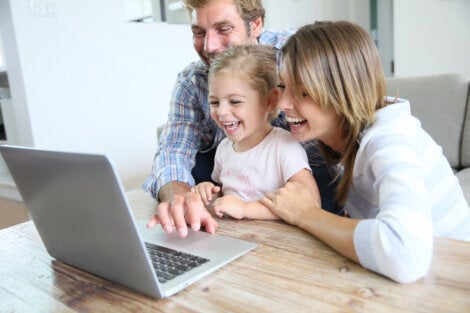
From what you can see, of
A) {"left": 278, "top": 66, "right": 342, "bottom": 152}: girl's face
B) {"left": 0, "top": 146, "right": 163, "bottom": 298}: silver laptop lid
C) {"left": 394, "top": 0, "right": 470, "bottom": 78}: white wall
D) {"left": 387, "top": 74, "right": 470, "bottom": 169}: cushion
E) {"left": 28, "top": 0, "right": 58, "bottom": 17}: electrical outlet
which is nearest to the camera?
{"left": 0, "top": 146, "right": 163, "bottom": 298}: silver laptop lid

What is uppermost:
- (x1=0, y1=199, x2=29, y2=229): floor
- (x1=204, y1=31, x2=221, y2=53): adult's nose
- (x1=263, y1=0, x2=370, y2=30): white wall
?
(x1=263, y1=0, x2=370, y2=30): white wall

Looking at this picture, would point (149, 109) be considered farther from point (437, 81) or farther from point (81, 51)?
point (437, 81)

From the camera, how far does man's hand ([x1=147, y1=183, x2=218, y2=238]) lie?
29.2 inches

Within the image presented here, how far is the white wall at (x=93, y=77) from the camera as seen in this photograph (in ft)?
7.25

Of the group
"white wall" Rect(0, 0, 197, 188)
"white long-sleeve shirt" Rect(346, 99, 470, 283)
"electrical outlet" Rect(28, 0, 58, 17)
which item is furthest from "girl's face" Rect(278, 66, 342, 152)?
"electrical outlet" Rect(28, 0, 58, 17)

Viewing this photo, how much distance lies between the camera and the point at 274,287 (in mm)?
543

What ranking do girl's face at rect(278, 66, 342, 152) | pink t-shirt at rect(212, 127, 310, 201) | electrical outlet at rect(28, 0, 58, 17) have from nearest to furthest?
1. girl's face at rect(278, 66, 342, 152)
2. pink t-shirt at rect(212, 127, 310, 201)
3. electrical outlet at rect(28, 0, 58, 17)

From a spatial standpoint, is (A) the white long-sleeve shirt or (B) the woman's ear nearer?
(A) the white long-sleeve shirt

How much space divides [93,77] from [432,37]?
8.25ft

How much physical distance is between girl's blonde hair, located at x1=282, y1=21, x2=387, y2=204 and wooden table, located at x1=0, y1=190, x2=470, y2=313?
0.96ft

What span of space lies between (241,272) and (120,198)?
0.23m

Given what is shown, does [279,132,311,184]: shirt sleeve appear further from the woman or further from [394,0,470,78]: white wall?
[394,0,470,78]: white wall

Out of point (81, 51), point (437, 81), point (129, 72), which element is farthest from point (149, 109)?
point (437, 81)

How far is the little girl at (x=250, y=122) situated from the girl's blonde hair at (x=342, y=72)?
0.61 feet
